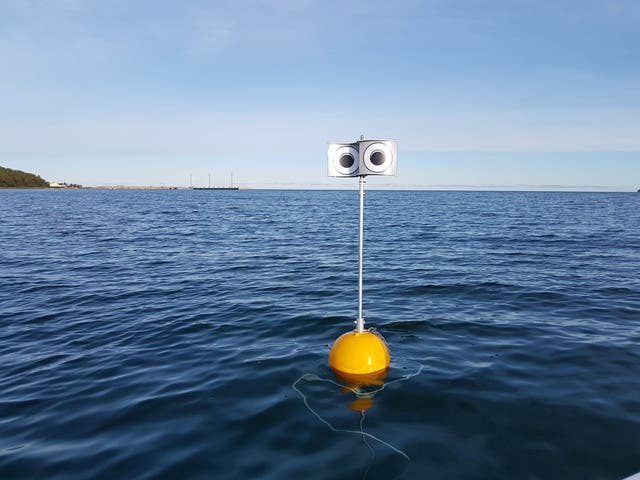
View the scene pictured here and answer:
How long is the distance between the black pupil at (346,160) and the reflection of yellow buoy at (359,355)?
289 cm

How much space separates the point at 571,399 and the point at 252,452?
4.72 meters

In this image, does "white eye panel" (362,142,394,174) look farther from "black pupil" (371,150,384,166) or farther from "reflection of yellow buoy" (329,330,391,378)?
"reflection of yellow buoy" (329,330,391,378)

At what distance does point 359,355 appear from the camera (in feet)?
21.9

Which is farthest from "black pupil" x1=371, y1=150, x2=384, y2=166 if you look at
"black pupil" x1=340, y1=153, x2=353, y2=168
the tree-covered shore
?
the tree-covered shore

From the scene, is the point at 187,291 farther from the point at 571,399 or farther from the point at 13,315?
the point at 571,399

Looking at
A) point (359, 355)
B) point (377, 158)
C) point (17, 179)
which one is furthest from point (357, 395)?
point (17, 179)

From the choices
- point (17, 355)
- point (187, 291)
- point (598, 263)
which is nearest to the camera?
point (17, 355)

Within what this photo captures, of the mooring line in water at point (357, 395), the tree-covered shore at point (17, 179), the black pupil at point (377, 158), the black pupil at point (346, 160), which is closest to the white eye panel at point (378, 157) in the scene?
the black pupil at point (377, 158)

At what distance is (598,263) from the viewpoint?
697 inches

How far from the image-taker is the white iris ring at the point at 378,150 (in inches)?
262

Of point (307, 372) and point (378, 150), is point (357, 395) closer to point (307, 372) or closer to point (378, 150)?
point (307, 372)

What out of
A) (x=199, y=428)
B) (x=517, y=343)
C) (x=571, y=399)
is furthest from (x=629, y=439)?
(x=199, y=428)

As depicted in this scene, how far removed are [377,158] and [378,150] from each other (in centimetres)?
13

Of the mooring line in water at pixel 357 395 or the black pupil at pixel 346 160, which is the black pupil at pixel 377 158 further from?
the mooring line in water at pixel 357 395
